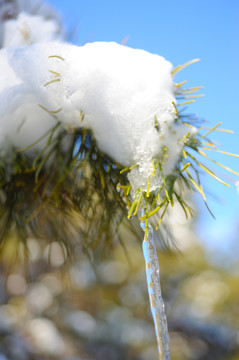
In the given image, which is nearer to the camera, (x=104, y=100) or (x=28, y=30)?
(x=104, y=100)

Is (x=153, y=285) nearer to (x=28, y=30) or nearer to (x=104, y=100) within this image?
(x=104, y=100)

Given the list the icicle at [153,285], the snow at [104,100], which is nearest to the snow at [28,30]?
the snow at [104,100]

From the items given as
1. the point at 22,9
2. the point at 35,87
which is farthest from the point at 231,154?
the point at 22,9

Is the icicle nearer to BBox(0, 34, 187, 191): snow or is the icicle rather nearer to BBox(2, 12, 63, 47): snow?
BBox(0, 34, 187, 191): snow

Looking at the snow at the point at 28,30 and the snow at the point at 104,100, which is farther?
the snow at the point at 28,30

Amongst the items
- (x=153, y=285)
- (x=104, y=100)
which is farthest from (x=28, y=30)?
(x=153, y=285)

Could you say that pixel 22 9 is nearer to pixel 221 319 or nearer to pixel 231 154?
pixel 231 154

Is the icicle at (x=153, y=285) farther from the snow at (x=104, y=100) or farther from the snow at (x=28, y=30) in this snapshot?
the snow at (x=28, y=30)

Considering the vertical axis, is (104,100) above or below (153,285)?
above
